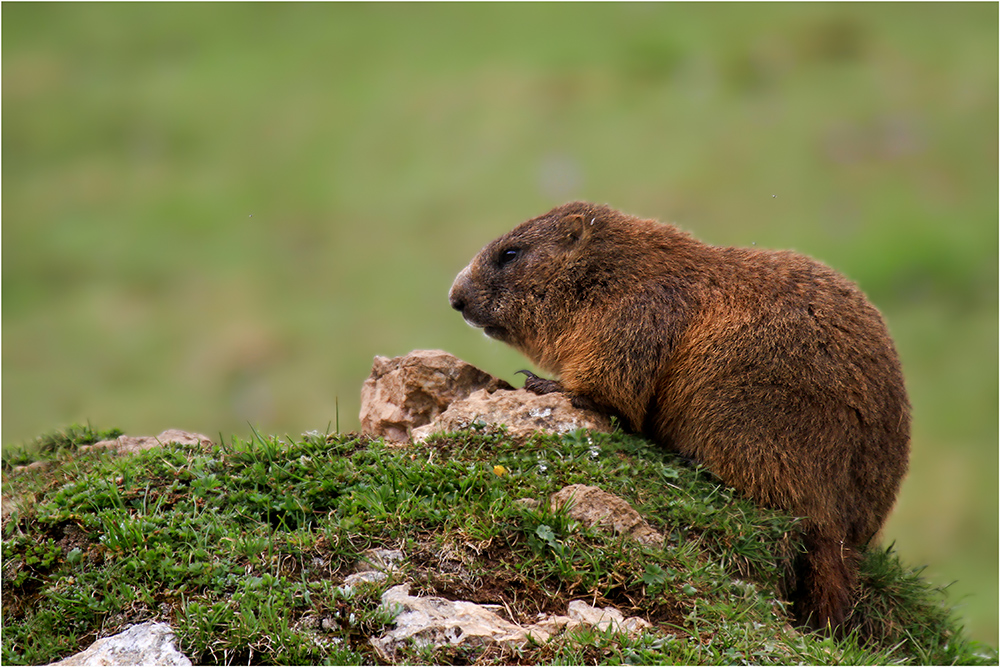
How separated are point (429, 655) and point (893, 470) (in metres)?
3.40

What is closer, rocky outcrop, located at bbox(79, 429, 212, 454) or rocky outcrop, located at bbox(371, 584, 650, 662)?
rocky outcrop, located at bbox(371, 584, 650, 662)

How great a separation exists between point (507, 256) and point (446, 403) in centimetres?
121

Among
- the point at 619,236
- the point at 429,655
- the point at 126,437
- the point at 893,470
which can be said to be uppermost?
the point at 619,236

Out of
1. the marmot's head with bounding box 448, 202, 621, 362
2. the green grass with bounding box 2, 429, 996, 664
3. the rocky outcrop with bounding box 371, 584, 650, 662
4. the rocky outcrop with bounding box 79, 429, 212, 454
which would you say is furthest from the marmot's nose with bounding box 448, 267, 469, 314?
the rocky outcrop with bounding box 371, 584, 650, 662

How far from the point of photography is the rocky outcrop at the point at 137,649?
4484 millimetres

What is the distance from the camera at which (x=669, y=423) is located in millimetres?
6121

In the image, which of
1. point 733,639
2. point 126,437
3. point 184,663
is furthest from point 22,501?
point 733,639

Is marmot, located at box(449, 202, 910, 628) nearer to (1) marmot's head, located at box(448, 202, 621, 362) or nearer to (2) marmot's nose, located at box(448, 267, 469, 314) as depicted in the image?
(1) marmot's head, located at box(448, 202, 621, 362)

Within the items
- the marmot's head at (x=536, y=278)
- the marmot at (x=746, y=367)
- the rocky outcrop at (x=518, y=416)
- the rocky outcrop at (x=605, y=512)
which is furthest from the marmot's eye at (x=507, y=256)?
the rocky outcrop at (x=605, y=512)

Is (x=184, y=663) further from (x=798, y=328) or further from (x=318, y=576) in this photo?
(x=798, y=328)

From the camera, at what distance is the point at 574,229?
22.3 ft

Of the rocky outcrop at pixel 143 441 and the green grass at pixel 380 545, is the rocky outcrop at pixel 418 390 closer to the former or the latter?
the green grass at pixel 380 545

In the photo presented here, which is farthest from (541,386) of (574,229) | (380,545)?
(380,545)

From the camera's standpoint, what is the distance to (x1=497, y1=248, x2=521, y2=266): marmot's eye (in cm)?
693
